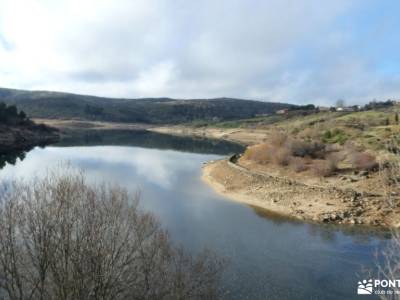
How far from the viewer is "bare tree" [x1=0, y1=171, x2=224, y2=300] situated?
→ 14594 mm

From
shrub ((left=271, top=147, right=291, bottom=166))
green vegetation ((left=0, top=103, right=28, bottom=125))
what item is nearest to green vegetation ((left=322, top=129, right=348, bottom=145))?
shrub ((left=271, top=147, right=291, bottom=166))

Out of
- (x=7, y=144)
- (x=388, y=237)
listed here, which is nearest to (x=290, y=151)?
(x=388, y=237)

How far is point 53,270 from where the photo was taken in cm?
1447

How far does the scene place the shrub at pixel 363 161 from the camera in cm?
5003

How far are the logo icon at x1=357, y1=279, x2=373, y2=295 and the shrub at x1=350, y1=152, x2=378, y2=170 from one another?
2978 centimetres

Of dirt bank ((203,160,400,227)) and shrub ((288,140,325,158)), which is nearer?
dirt bank ((203,160,400,227))

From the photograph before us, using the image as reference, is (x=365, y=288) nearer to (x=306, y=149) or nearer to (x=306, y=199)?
(x=306, y=199)

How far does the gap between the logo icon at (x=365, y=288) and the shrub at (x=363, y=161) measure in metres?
29.8

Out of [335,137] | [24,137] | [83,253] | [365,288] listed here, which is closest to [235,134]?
[335,137]

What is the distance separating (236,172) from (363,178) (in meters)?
17.0

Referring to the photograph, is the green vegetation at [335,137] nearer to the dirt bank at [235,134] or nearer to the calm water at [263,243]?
the calm water at [263,243]

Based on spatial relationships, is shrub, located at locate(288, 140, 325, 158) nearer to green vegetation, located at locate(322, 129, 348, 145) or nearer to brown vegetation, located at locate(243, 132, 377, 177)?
brown vegetation, located at locate(243, 132, 377, 177)

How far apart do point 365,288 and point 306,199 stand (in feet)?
64.8

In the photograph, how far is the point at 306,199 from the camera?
41.5 metres
